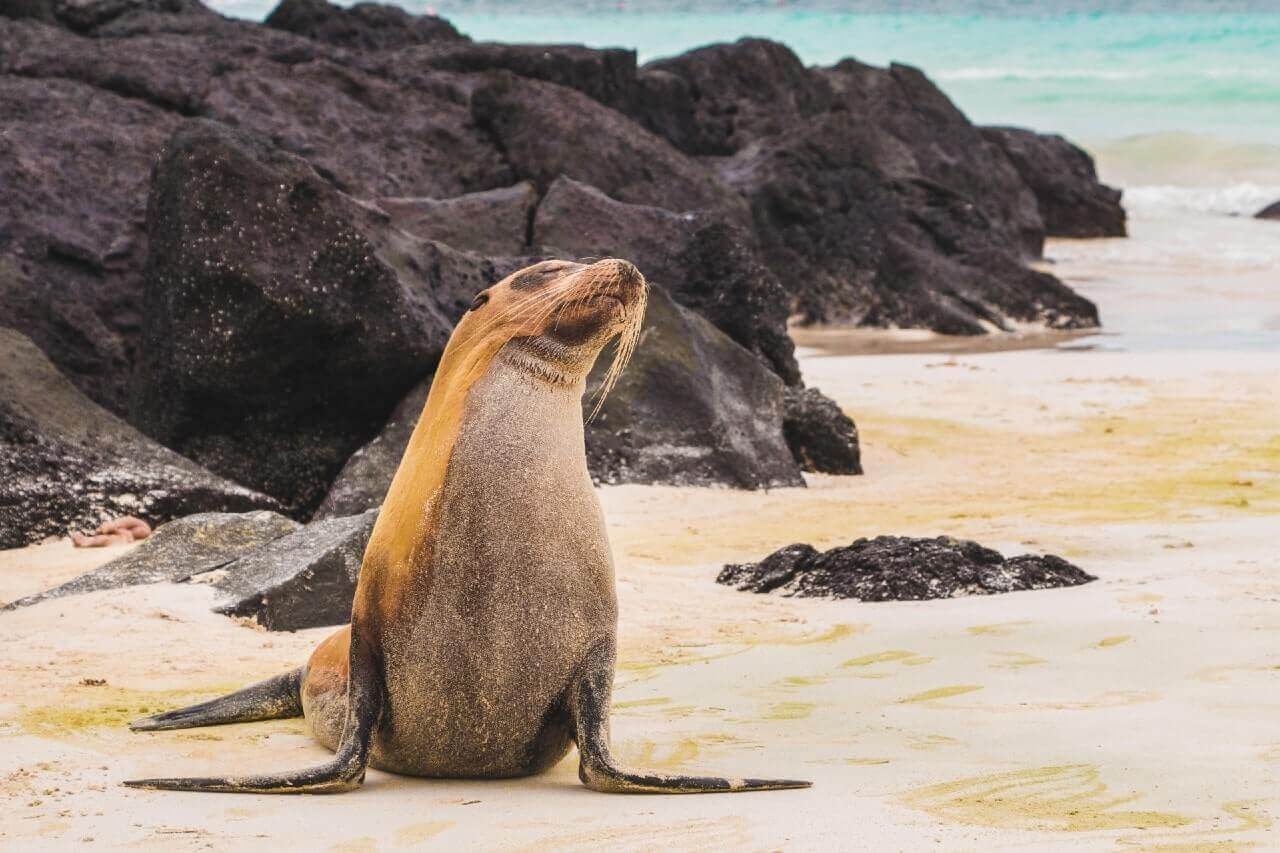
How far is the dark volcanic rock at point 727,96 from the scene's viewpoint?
22.3 meters

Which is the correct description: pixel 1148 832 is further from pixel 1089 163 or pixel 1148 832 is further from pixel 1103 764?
pixel 1089 163

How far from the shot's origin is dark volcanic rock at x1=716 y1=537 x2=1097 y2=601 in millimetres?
6602

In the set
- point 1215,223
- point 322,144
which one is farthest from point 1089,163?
point 322,144

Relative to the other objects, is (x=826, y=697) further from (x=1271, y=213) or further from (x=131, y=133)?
(x=1271, y=213)

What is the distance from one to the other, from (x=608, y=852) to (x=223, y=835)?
744 millimetres

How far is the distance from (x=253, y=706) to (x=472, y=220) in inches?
316

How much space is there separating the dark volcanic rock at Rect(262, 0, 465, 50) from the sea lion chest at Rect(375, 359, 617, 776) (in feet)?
61.3

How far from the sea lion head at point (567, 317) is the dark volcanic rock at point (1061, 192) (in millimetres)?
26834

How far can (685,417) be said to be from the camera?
9.91 m

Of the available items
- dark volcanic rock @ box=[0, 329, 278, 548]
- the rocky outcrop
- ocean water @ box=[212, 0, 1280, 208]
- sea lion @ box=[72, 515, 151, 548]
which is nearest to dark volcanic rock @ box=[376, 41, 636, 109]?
the rocky outcrop

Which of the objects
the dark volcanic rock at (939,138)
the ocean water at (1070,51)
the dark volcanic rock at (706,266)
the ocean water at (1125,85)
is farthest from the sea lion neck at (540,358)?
the ocean water at (1070,51)

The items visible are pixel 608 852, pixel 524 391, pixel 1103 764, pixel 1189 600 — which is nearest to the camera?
pixel 608 852

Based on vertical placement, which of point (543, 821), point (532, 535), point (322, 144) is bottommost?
point (543, 821)

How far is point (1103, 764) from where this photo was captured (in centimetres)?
399
